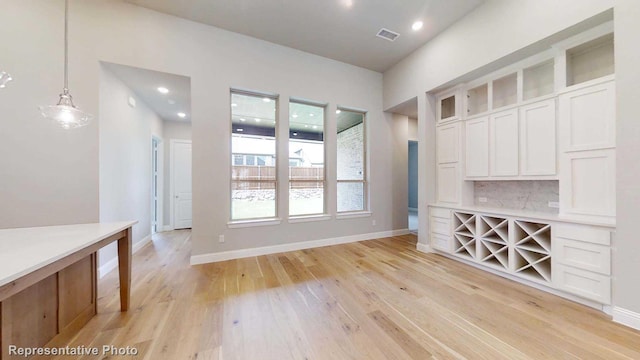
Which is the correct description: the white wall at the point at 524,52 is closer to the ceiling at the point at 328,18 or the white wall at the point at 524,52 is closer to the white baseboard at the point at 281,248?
the ceiling at the point at 328,18

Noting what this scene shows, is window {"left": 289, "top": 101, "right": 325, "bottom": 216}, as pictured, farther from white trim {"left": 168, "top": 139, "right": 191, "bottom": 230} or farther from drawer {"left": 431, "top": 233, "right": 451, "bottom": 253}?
white trim {"left": 168, "top": 139, "right": 191, "bottom": 230}

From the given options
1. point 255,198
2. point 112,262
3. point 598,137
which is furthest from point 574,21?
point 112,262

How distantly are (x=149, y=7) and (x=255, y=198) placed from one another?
300cm

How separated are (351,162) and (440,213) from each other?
6.40 feet

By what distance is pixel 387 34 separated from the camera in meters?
3.54

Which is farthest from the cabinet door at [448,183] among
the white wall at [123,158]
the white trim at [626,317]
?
the white wall at [123,158]

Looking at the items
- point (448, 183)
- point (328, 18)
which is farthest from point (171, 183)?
point (448, 183)

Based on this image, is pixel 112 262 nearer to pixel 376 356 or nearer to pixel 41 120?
pixel 41 120

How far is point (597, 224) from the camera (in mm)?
2023

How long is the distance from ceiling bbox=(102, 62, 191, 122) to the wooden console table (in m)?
2.24

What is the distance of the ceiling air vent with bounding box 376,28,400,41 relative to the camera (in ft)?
11.4

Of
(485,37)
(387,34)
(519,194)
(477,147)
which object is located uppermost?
(387,34)

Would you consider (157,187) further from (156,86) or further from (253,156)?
(253,156)

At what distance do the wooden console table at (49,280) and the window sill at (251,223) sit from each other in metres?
1.44
